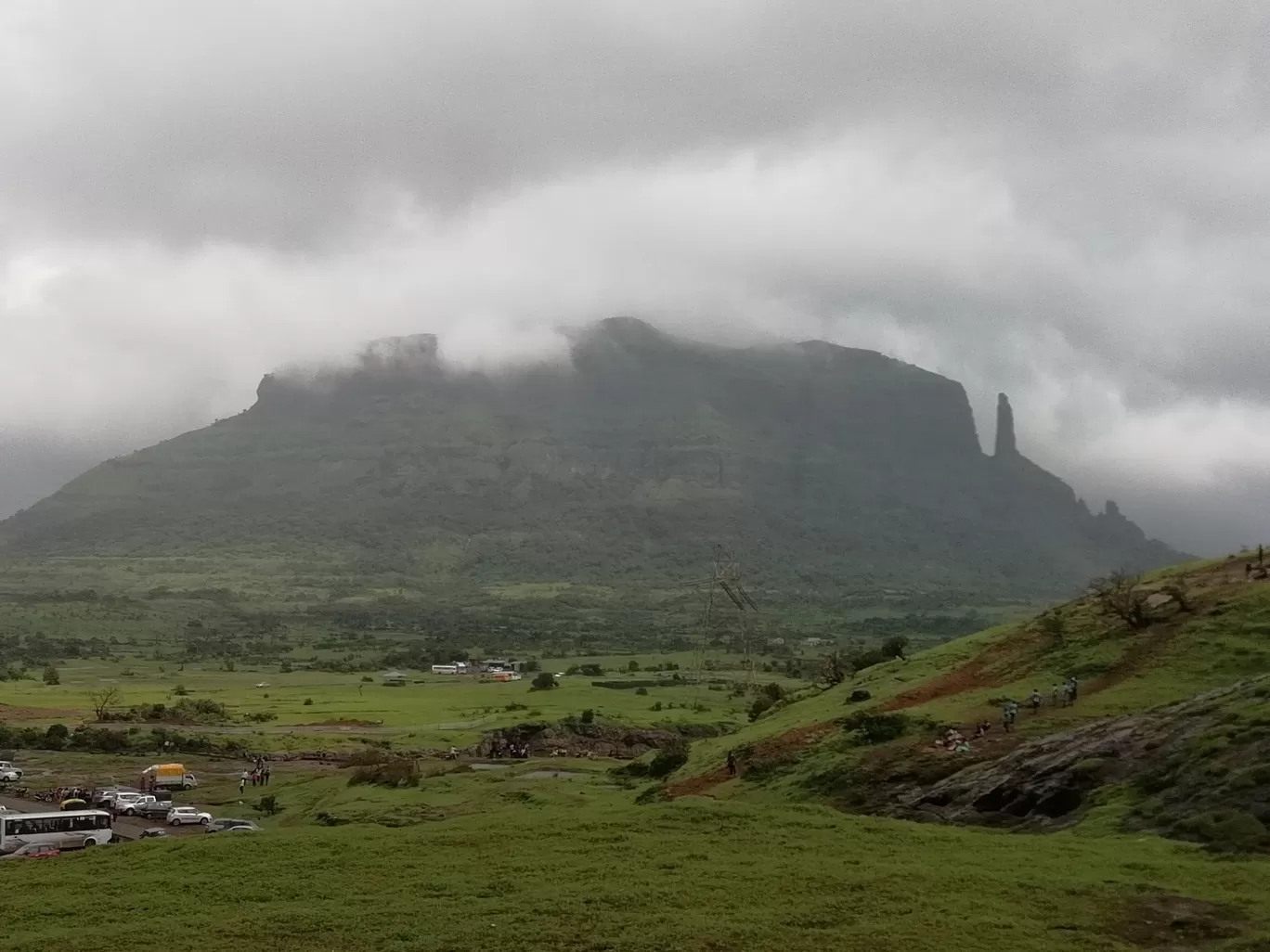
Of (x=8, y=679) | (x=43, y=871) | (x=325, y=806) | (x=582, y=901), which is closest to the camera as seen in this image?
(x=582, y=901)

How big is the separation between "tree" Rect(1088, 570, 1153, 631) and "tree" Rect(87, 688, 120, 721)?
289 feet

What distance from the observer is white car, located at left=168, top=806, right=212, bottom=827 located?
52250 millimetres

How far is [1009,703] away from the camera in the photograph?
39781 millimetres

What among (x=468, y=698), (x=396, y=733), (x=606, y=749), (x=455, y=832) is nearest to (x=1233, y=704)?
(x=455, y=832)

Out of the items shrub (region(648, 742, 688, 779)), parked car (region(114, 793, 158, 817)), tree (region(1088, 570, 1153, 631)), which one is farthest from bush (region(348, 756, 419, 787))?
tree (region(1088, 570, 1153, 631))

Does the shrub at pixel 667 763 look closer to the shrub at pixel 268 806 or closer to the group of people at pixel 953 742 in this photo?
the group of people at pixel 953 742

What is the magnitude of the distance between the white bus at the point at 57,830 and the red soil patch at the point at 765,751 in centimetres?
2598

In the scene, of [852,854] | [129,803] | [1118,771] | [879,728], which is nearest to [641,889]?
[852,854]

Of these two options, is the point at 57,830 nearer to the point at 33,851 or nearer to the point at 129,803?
the point at 33,851

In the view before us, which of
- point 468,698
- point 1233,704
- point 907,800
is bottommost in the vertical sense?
point 468,698

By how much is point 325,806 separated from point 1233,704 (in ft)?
130

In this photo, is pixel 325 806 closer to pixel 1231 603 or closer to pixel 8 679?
pixel 1231 603

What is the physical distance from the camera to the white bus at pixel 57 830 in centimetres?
4459

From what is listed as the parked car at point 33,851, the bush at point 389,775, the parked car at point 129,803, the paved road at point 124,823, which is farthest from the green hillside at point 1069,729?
the parked car at point 129,803
